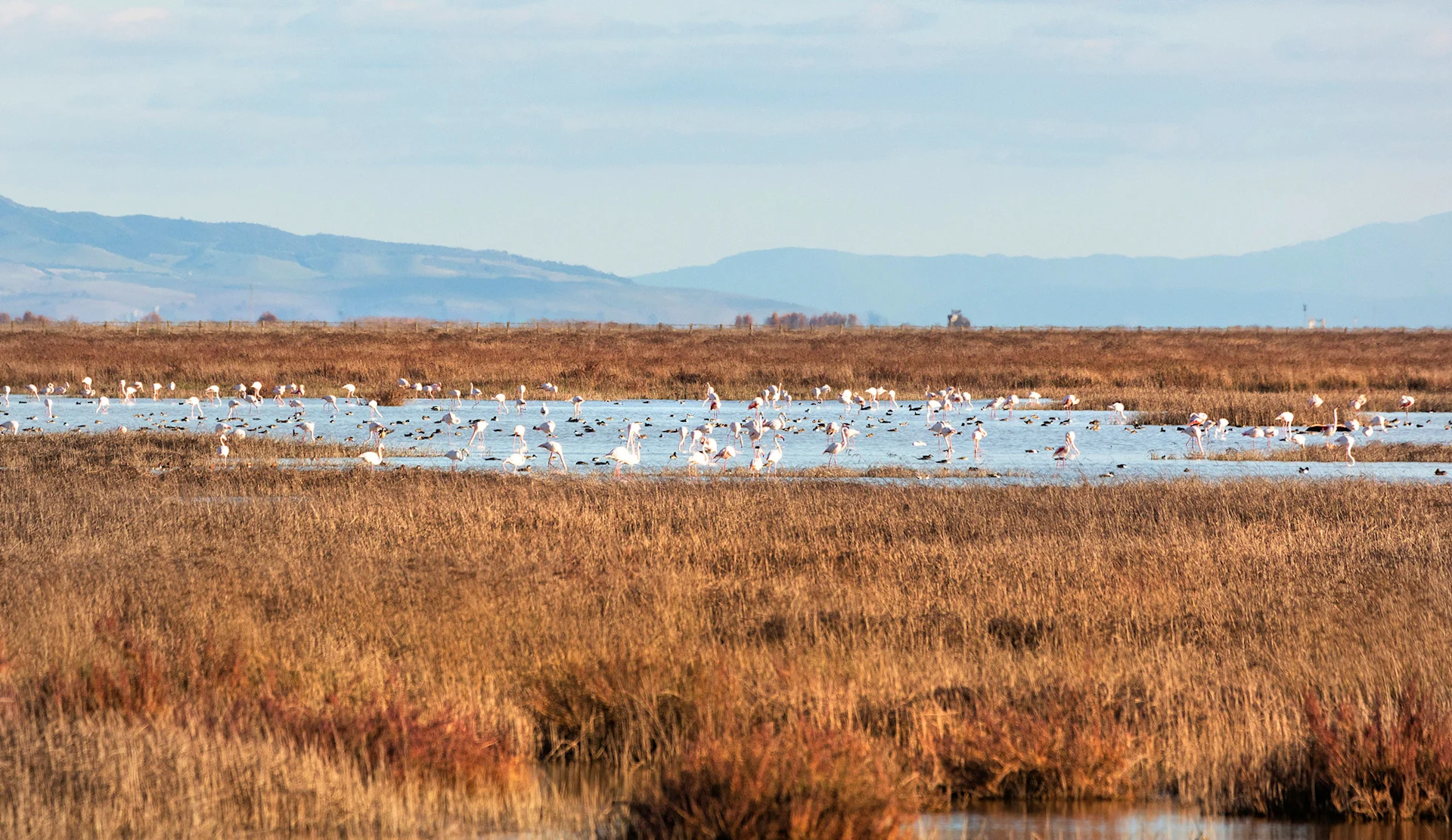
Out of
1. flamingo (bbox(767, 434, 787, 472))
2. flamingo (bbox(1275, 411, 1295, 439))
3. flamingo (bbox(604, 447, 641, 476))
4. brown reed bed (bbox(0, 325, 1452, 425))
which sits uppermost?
brown reed bed (bbox(0, 325, 1452, 425))

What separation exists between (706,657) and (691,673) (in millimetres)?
352

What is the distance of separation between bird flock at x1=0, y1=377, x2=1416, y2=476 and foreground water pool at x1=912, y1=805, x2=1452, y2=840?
12715mm

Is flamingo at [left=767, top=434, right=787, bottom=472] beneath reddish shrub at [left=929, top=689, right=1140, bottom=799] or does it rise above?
above

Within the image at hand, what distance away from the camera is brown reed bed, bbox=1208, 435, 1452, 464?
2241 centimetres

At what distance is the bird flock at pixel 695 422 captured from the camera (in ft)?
71.7

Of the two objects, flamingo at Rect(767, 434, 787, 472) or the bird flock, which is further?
the bird flock

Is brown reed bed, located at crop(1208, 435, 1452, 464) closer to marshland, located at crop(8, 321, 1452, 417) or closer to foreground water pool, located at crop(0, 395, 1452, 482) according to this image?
foreground water pool, located at crop(0, 395, 1452, 482)

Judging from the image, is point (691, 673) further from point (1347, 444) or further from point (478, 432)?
point (1347, 444)

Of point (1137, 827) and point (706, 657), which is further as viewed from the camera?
point (706, 657)

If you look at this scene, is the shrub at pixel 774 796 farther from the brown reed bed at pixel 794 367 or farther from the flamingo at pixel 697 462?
the brown reed bed at pixel 794 367

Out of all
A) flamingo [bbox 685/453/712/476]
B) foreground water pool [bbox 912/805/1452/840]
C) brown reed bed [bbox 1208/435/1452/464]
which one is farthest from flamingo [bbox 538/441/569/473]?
foreground water pool [bbox 912/805/1452/840]

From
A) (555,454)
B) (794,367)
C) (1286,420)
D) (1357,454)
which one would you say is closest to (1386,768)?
(555,454)

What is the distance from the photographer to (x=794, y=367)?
146 ft

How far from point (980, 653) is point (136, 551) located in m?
6.61
